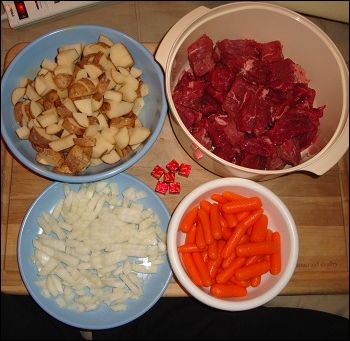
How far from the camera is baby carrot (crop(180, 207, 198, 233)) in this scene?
1127 mm

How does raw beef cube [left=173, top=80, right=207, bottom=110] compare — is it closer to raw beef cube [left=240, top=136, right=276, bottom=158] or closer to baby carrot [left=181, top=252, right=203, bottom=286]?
raw beef cube [left=240, top=136, right=276, bottom=158]

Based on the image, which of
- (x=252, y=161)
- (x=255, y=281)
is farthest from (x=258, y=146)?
(x=255, y=281)

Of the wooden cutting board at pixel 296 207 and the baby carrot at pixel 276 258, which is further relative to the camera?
the wooden cutting board at pixel 296 207

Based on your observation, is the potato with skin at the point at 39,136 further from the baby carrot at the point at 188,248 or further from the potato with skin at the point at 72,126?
the baby carrot at the point at 188,248

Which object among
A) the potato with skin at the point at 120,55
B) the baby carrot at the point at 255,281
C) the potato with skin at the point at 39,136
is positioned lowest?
the baby carrot at the point at 255,281

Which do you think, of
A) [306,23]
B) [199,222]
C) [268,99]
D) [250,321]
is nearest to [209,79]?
[268,99]

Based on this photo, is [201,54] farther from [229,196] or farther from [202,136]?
[229,196]

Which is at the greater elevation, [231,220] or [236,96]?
[236,96]

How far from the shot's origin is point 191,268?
110 cm

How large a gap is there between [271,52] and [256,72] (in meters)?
0.10

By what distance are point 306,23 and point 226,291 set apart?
754 mm

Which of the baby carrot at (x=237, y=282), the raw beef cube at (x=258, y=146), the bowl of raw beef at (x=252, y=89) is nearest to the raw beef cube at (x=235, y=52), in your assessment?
the bowl of raw beef at (x=252, y=89)

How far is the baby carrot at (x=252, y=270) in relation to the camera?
1095mm

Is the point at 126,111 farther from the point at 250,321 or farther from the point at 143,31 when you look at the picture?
the point at 250,321
